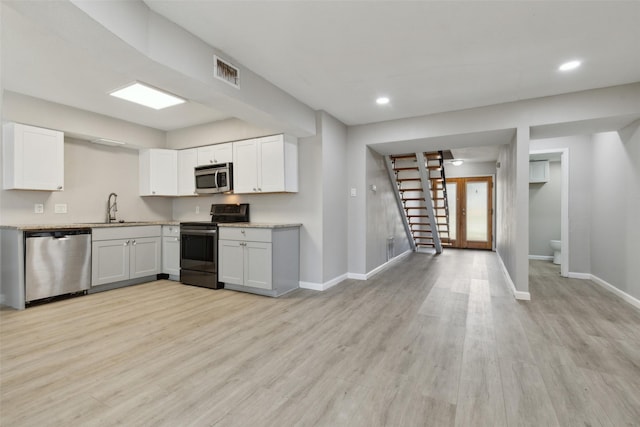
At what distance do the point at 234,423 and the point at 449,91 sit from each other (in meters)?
3.68

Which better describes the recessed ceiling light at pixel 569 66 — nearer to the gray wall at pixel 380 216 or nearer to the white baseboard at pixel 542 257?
the gray wall at pixel 380 216

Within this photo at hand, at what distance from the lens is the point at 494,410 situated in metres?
1.71

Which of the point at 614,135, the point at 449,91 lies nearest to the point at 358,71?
the point at 449,91

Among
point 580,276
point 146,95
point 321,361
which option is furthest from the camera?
point 580,276

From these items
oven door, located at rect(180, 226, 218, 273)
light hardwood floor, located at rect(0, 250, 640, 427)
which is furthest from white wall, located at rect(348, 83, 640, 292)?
oven door, located at rect(180, 226, 218, 273)

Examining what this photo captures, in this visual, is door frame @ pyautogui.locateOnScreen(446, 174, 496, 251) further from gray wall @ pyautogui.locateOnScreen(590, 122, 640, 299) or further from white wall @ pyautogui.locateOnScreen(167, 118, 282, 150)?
white wall @ pyautogui.locateOnScreen(167, 118, 282, 150)

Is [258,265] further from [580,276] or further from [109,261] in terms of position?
[580,276]

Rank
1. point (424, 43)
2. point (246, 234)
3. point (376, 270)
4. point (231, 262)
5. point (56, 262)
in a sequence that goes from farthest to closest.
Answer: point (376, 270) → point (231, 262) → point (246, 234) → point (56, 262) → point (424, 43)

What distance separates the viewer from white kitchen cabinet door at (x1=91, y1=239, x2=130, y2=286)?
391 centimetres

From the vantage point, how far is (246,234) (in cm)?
391

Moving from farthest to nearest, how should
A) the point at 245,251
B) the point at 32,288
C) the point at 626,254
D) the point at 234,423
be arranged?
the point at 245,251
the point at 626,254
the point at 32,288
the point at 234,423

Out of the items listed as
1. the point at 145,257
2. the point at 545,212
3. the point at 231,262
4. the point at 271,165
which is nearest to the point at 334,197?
the point at 271,165

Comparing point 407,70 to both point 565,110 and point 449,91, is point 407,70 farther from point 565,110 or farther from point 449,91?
point 565,110

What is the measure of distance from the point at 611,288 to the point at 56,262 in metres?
6.96
